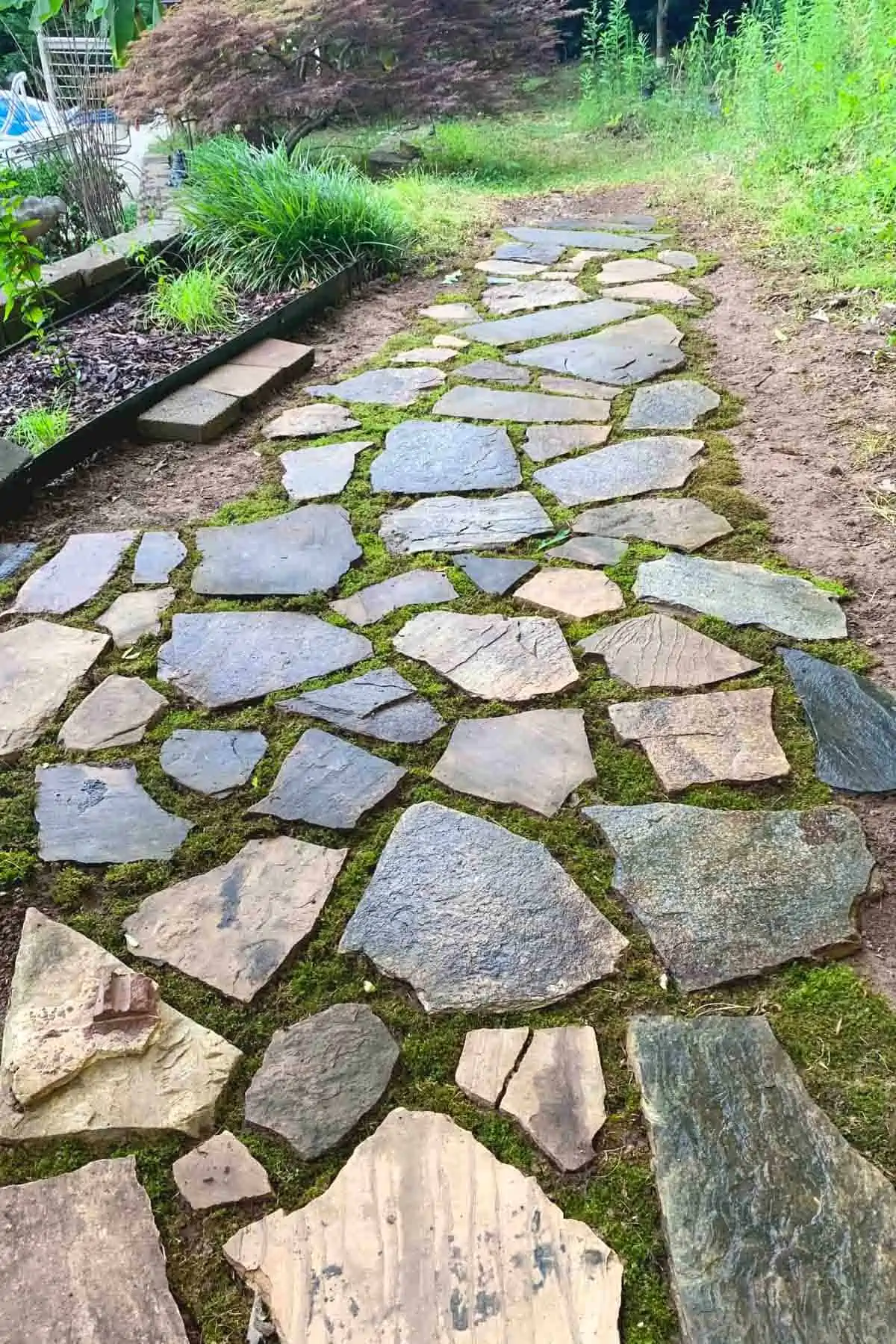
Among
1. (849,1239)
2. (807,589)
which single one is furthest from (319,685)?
(849,1239)

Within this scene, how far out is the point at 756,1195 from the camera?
1230 mm

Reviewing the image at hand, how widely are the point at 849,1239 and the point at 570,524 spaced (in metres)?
2.03

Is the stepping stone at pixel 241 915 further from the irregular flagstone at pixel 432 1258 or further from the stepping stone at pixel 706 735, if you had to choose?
the stepping stone at pixel 706 735

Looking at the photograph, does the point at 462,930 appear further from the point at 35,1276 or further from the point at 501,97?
the point at 501,97

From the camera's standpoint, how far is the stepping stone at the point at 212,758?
6.52ft

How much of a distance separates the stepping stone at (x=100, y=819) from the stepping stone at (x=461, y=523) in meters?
1.12

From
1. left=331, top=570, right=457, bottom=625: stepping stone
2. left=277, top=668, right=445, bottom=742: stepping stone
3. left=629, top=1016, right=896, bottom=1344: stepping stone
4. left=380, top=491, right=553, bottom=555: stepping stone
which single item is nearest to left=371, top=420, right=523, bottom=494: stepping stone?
left=380, top=491, right=553, bottom=555: stepping stone

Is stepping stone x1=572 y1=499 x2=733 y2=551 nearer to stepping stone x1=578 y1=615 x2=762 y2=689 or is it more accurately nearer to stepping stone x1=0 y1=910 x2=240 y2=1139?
stepping stone x1=578 y1=615 x2=762 y2=689

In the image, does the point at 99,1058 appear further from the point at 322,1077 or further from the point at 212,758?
the point at 212,758

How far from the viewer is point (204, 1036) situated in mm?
1480

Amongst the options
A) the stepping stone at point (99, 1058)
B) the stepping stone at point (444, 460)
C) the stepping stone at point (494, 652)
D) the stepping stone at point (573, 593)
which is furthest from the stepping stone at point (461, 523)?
the stepping stone at point (99, 1058)

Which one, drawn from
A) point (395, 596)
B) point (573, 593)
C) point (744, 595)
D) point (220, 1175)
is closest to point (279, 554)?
point (395, 596)

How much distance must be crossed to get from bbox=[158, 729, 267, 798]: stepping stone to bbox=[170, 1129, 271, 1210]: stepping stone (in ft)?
2.46

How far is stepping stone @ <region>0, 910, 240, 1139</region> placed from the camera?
1.38 meters
